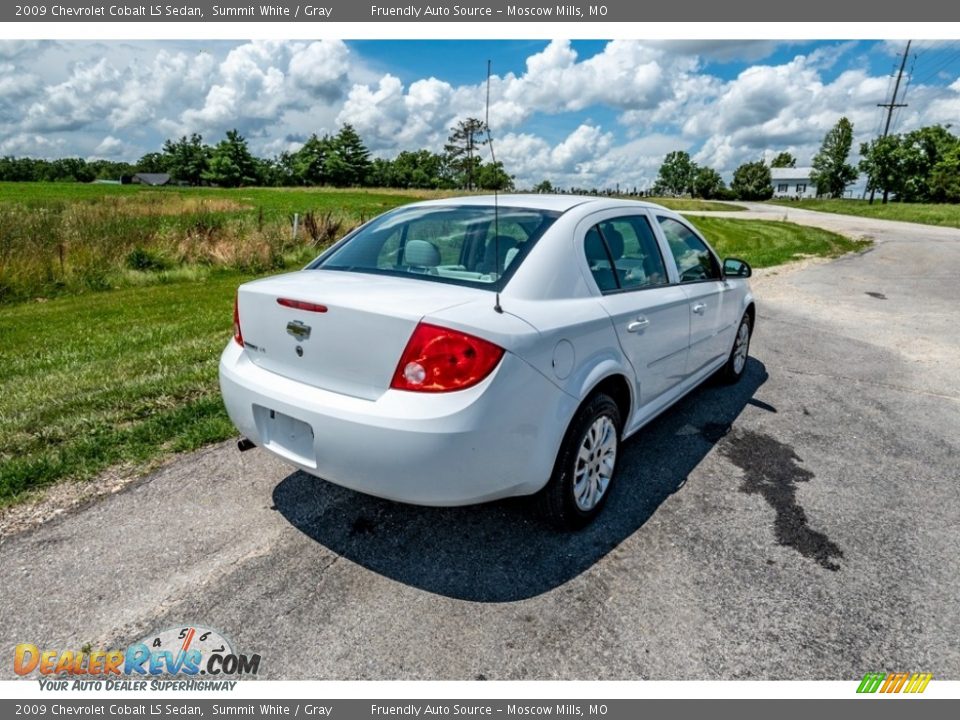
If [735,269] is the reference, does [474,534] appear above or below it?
below

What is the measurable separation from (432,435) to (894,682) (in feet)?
6.40

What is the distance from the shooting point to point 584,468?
9.39 ft

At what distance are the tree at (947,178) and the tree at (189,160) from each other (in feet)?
307

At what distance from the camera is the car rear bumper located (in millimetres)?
2205

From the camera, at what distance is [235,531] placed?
2.88 m

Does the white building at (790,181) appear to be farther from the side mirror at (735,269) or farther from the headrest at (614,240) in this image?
the headrest at (614,240)

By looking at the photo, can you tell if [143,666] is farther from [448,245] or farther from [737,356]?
[737,356]

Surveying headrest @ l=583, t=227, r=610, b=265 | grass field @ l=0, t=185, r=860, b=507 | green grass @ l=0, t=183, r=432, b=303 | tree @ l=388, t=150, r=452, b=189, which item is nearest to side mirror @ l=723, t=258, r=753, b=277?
headrest @ l=583, t=227, r=610, b=265

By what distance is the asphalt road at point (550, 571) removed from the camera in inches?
86.0

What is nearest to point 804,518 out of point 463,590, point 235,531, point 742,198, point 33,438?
point 463,590

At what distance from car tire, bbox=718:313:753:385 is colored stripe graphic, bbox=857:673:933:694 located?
122 inches

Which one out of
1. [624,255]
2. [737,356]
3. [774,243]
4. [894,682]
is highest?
[624,255]

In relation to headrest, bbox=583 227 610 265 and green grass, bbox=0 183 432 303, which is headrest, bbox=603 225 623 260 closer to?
headrest, bbox=583 227 610 265

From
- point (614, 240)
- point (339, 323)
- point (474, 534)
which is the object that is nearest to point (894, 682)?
point (474, 534)
